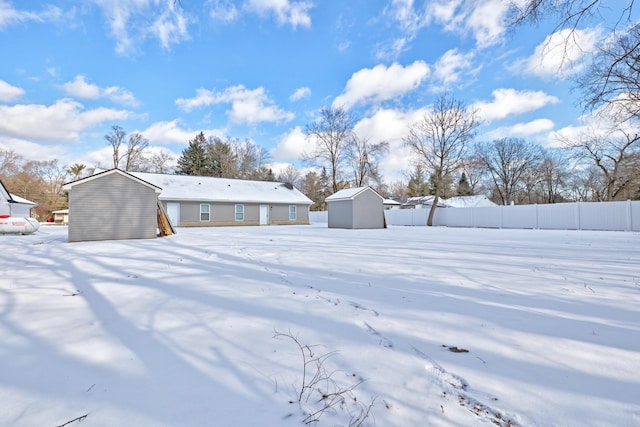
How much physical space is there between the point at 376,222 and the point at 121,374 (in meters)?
18.1

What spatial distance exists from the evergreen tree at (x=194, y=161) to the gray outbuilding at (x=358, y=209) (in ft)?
76.1

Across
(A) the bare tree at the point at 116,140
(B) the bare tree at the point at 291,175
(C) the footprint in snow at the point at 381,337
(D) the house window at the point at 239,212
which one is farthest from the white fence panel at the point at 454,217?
(A) the bare tree at the point at 116,140

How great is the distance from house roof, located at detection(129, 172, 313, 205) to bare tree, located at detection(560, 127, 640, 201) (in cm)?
2243

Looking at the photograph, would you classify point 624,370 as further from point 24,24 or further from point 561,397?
point 24,24

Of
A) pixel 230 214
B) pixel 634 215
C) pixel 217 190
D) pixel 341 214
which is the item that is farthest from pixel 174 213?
pixel 634 215

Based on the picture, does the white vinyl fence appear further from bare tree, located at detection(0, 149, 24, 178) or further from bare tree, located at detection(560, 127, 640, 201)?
bare tree, located at detection(0, 149, 24, 178)

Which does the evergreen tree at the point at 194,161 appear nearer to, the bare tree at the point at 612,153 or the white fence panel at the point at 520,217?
the white fence panel at the point at 520,217

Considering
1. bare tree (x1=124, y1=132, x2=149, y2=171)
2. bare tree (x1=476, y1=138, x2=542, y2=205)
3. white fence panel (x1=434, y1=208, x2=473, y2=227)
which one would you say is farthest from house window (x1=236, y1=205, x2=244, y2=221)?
bare tree (x1=476, y1=138, x2=542, y2=205)

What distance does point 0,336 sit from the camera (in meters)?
2.49

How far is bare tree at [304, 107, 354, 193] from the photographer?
29.4m

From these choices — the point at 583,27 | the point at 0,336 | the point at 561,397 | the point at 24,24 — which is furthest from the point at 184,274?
the point at 24,24

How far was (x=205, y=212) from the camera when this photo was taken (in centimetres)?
2147

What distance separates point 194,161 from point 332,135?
60.8 feet

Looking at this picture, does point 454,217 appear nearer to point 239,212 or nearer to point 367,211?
point 367,211
